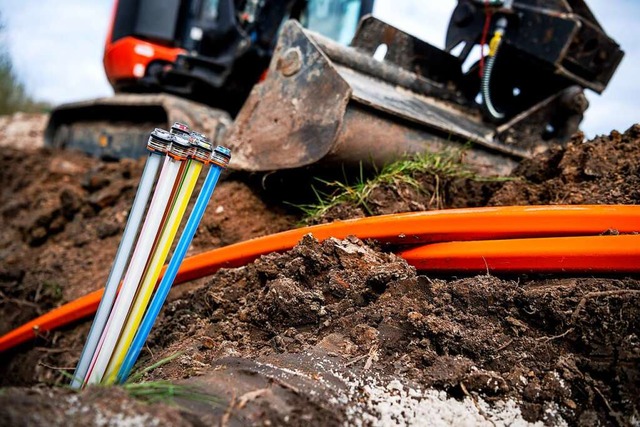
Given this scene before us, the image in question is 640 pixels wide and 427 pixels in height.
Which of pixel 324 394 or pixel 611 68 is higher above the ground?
pixel 611 68

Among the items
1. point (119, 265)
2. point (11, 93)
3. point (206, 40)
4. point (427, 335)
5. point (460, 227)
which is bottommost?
point (11, 93)

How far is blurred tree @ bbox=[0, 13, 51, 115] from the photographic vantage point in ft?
44.1

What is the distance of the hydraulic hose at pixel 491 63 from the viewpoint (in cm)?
293

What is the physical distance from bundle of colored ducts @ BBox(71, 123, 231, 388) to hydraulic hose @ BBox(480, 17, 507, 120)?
6.59 ft

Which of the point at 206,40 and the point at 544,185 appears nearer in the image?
the point at 544,185

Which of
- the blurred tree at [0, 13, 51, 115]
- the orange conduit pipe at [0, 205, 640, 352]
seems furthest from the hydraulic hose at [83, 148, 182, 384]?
the blurred tree at [0, 13, 51, 115]

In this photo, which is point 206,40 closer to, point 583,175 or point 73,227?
point 73,227

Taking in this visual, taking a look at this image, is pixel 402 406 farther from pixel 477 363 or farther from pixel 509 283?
pixel 509 283

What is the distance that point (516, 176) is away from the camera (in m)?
2.37

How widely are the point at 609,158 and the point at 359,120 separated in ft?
3.00

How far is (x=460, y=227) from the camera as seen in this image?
1614 mm

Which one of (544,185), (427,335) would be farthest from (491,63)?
(427,335)

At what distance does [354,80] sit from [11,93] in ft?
44.9

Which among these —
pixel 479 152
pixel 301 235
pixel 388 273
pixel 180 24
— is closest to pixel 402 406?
pixel 388 273
